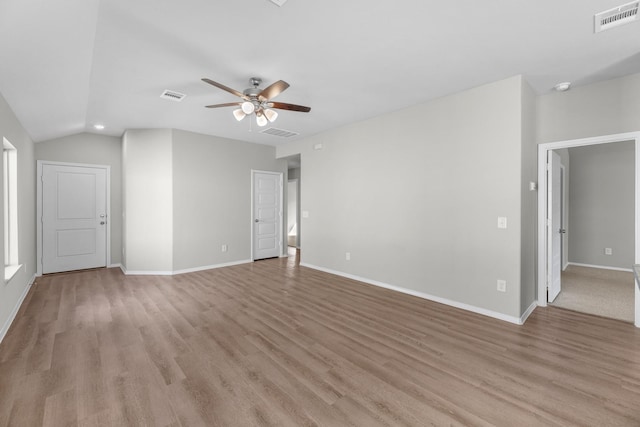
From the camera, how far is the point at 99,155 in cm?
562

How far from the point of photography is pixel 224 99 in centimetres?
373

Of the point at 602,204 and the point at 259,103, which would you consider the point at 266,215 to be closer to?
the point at 259,103

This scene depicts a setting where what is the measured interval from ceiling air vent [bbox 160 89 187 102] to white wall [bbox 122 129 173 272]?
1683 millimetres

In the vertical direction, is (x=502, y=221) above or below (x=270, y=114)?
below

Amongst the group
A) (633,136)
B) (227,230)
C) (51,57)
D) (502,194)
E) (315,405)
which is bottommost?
(315,405)

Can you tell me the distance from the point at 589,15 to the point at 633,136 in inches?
65.4

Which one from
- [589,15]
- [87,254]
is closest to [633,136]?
[589,15]

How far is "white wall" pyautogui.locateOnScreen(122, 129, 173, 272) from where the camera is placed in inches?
203

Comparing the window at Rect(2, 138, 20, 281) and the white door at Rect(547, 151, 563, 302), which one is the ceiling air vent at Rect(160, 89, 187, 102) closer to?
the window at Rect(2, 138, 20, 281)

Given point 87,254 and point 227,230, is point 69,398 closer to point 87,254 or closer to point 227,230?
point 227,230

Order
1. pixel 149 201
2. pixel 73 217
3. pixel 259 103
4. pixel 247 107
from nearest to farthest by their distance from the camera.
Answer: pixel 247 107, pixel 259 103, pixel 149 201, pixel 73 217

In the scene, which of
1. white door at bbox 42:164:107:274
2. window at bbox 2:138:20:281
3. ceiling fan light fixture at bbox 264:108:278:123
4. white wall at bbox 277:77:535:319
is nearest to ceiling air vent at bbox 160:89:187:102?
ceiling fan light fixture at bbox 264:108:278:123

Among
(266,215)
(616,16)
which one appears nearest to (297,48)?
(616,16)

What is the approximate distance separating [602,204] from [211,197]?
7.88m
